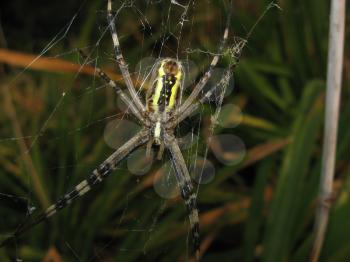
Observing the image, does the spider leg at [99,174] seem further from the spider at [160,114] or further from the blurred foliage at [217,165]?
the blurred foliage at [217,165]

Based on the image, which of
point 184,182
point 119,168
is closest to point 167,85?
point 184,182

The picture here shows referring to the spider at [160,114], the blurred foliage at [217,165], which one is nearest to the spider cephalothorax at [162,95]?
the spider at [160,114]

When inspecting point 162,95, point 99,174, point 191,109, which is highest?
point 162,95

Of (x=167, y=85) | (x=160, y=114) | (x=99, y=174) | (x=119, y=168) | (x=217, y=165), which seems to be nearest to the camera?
(x=167, y=85)

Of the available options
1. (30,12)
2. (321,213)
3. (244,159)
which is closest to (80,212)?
(244,159)

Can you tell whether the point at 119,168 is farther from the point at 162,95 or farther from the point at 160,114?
the point at 162,95

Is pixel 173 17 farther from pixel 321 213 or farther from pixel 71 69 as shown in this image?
pixel 321 213

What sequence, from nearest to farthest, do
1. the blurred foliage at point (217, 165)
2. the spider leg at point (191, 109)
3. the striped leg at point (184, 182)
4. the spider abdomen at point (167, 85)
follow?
the spider abdomen at point (167, 85) < the spider leg at point (191, 109) < the striped leg at point (184, 182) < the blurred foliage at point (217, 165)
